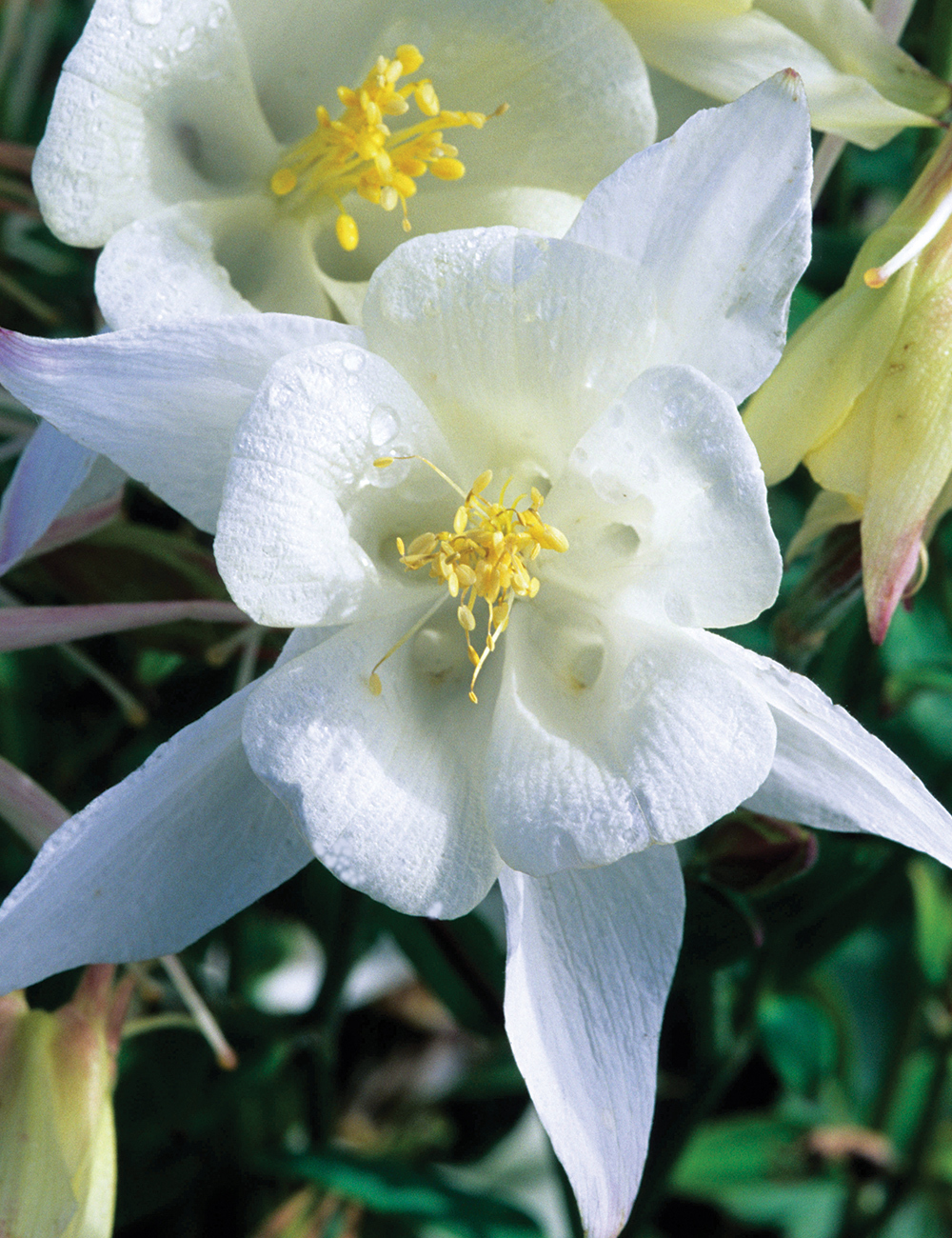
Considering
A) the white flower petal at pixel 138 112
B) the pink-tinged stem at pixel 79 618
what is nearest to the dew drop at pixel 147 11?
the white flower petal at pixel 138 112

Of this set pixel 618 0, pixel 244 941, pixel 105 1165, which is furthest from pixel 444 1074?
pixel 618 0

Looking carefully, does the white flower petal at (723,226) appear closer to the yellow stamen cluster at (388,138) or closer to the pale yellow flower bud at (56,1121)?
the yellow stamen cluster at (388,138)

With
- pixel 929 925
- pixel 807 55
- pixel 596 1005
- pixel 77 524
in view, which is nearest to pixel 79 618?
pixel 77 524

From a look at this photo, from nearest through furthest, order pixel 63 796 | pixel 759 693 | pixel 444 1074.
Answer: pixel 759 693, pixel 63 796, pixel 444 1074

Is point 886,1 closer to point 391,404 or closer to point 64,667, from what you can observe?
point 391,404

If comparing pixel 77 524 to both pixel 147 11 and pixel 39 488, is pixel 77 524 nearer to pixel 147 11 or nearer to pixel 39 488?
pixel 39 488

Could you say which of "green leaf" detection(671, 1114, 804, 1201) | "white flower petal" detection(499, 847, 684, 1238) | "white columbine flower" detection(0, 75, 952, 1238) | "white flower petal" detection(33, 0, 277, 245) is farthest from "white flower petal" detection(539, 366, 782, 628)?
"green leaf" detection(671, 1114, 804, 1201)

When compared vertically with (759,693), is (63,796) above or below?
below
